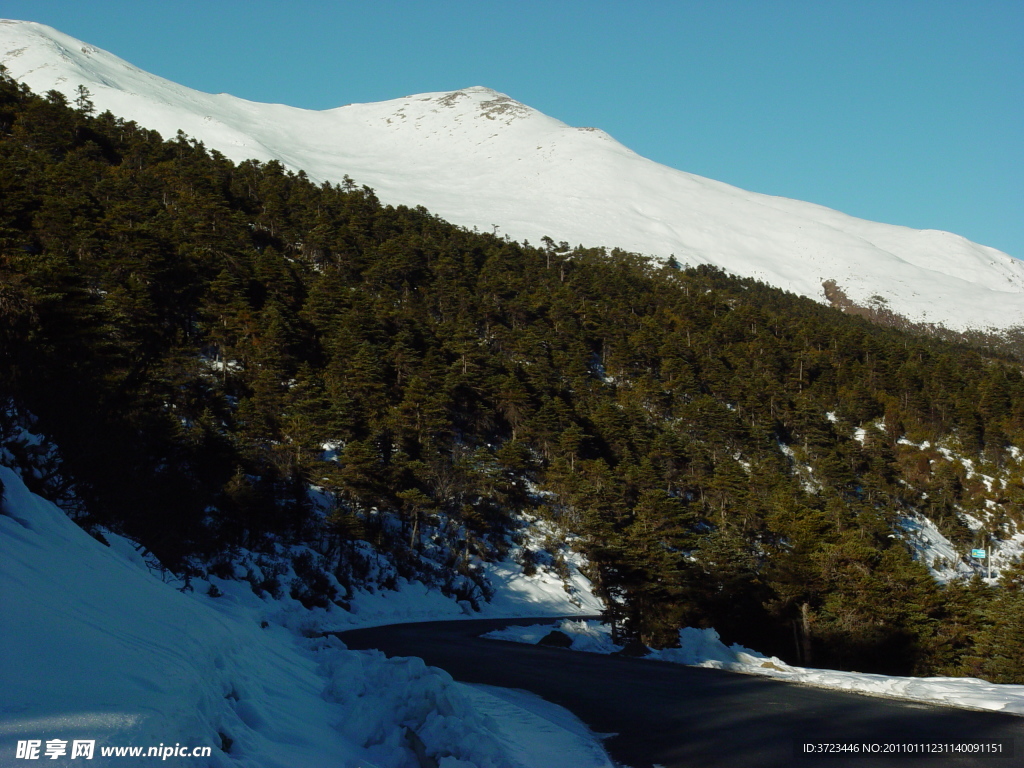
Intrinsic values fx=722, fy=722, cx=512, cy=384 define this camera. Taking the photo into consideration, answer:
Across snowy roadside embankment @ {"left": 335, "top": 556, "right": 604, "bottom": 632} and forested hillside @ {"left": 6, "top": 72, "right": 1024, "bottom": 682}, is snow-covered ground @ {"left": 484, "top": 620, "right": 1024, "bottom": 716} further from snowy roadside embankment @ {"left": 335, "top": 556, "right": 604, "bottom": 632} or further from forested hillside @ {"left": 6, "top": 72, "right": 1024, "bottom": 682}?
snowy roadside embankment @ {"left": 335, "top": 556, "right": 604, "bottom": 632}

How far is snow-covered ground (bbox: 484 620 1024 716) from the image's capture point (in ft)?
32.4

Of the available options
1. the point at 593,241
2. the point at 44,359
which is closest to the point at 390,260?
the point at 44,359

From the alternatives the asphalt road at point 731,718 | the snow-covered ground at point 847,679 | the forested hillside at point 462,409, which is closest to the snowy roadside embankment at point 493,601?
the forested hillside at point 462,409

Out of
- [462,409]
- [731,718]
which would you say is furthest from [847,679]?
[462,409]

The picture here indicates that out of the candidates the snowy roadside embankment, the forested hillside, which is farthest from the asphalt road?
the snowy roadside embankment

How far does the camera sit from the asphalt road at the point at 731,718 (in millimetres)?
6570

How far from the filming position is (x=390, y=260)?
73250 millimetres

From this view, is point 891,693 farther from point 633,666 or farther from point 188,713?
point 188,713

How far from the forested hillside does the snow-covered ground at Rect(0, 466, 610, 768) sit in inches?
185

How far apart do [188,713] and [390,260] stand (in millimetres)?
71291

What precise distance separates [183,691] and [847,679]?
1145 cm

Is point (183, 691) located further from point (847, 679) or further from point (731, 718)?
point (847, 679)

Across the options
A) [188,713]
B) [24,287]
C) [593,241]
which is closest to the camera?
[188,713]

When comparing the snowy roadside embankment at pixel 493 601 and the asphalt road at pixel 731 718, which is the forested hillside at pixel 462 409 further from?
the asphalt road at pixel 731 718
